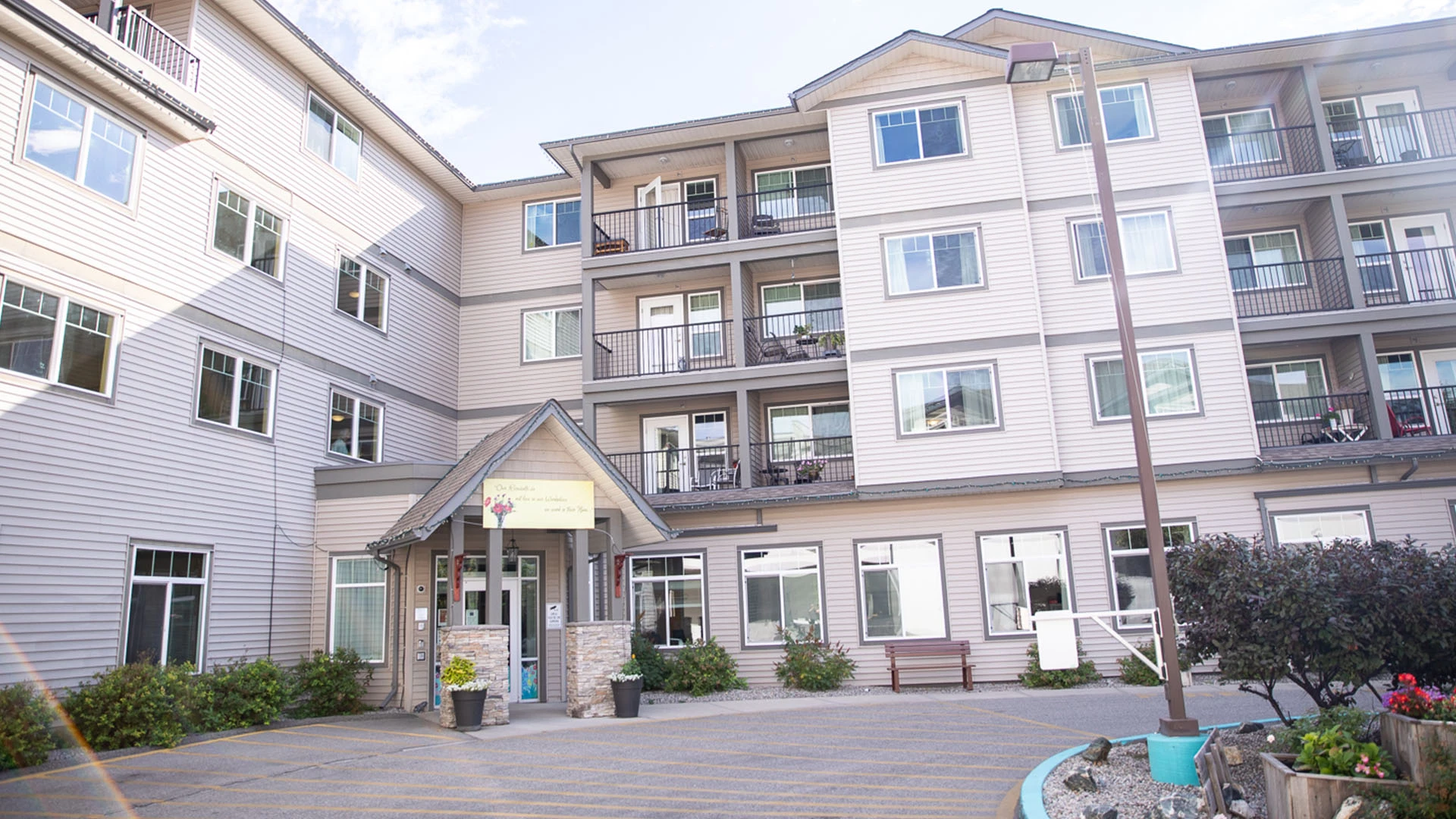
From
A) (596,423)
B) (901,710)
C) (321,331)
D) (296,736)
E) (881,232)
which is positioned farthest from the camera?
(596,423)

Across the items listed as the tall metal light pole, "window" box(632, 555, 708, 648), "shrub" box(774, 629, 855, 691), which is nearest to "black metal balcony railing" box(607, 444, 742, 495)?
"window" box(632, 555, 708, 648)

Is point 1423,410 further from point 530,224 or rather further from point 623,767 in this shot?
point 530,224

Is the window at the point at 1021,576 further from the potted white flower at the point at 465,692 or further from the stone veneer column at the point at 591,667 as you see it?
the potted white flower at the point at 465,692

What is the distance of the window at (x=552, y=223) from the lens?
23.8m

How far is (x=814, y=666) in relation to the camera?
57.8ft

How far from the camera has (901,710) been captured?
14398 mm

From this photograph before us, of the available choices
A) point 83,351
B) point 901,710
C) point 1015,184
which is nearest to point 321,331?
point 83,351

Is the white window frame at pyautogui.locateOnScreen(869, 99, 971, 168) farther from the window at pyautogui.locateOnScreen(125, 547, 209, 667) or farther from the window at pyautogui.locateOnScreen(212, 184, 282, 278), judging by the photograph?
the window at pyautogui.locateOnScreen(125, 547, 209, 667)

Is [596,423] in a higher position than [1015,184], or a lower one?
lower

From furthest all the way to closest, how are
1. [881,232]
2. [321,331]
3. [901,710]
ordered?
[881,232] → [321,331] → [901,710]

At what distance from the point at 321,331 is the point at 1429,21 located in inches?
908

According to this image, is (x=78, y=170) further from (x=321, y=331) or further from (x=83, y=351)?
(x=321, y=331)

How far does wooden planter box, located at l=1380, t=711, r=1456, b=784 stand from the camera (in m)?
6.46

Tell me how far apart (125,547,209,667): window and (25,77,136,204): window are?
5.35m
